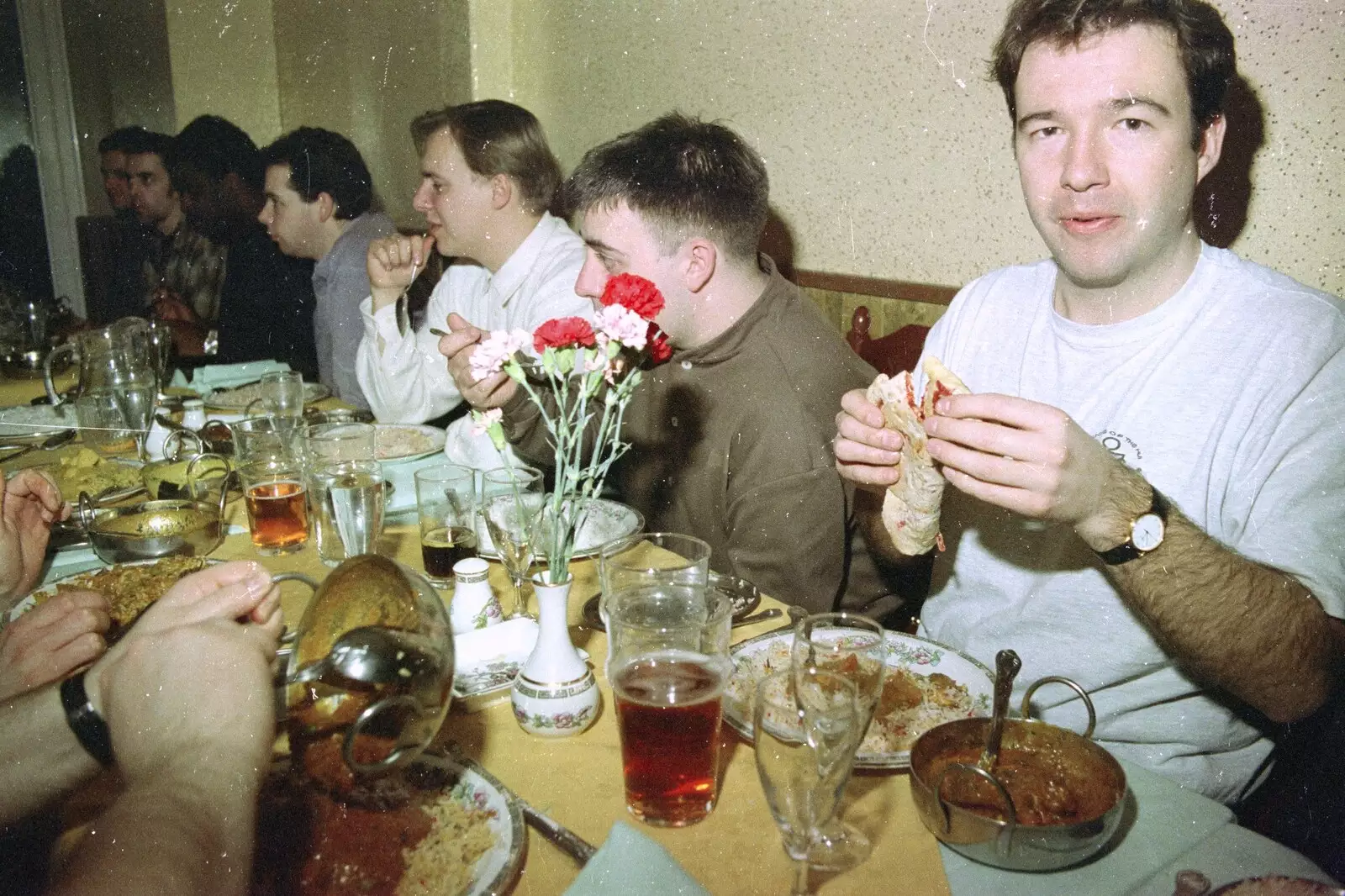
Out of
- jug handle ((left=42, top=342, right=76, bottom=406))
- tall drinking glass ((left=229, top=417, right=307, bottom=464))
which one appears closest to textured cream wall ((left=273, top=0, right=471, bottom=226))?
jug handle ((left=42, top=342, right=76, bottom=406))

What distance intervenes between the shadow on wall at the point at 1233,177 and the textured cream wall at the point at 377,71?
3.97 metres

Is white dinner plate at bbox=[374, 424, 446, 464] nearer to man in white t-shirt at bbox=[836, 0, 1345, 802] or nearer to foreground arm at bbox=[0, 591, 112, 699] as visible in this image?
foreground arm at bbox=[0, 591, 112, 699]

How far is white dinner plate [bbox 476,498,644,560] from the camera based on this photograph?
1.62 meters

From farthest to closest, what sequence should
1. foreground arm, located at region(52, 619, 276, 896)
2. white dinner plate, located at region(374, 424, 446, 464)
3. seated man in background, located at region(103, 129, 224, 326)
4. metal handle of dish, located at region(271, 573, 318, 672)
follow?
seated man in background, located at region(103, 129, 224, 326)
white dinner plate, located at region(374, 424, 446, 464)
metal handle of dish, located at region(271, 573, 318, 672)
foreground arm, located at region(52, 619, 276, 896)

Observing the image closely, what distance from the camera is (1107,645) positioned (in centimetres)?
150

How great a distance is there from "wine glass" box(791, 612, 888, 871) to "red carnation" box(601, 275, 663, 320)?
437 mm

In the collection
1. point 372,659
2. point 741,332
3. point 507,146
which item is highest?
point 507,146

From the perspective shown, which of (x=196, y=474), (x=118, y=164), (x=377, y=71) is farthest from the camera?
(x=377, y=71)

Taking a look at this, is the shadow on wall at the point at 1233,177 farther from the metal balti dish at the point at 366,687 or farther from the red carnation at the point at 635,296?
the metal balti dish at the point at 366,687

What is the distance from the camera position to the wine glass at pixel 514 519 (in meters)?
1.33

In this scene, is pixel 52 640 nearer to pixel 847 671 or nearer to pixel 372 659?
pixel 372 659

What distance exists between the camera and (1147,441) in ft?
4.85

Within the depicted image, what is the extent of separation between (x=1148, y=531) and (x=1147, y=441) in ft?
1.01

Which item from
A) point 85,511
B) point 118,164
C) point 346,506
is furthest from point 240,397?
point 118,164
